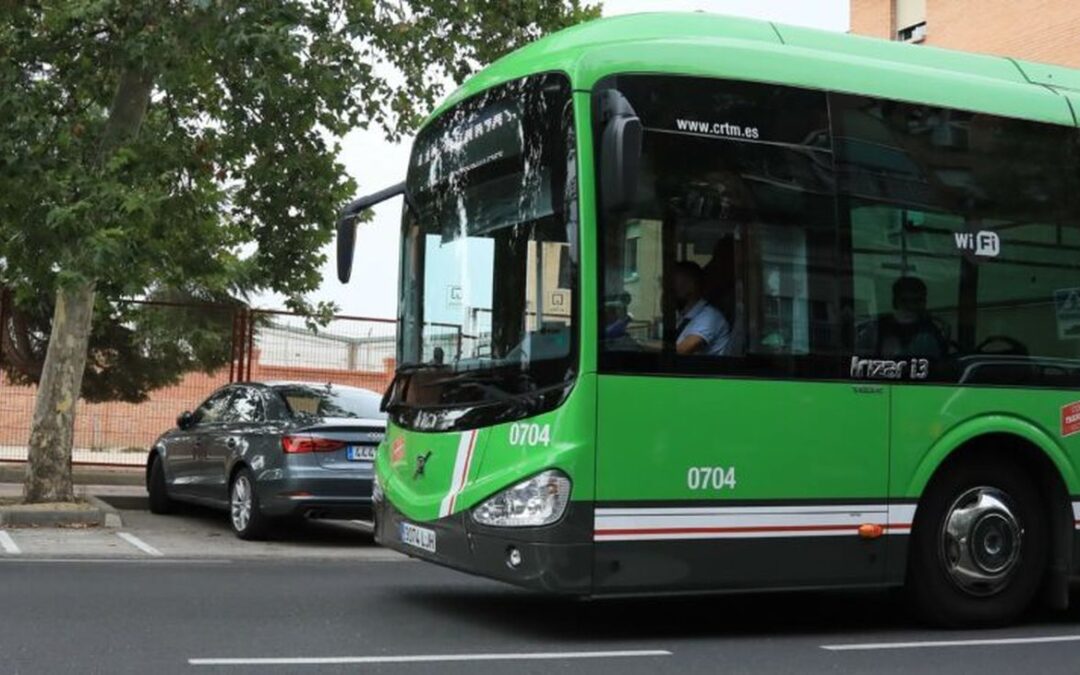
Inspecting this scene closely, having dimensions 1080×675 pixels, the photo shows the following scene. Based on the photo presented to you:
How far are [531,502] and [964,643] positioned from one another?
2714 mm

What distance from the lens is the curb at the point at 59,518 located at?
12211 millimetres

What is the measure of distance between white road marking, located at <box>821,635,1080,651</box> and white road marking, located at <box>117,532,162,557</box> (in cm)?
627

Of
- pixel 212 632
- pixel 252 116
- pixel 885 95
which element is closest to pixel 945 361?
pixel 885 95

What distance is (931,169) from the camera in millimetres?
7664

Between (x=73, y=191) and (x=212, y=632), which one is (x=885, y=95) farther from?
(x=73, y=191)

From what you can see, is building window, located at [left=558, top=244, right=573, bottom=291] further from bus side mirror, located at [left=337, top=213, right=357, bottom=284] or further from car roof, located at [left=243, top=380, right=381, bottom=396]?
car roof, located at [left=243, top=380, right=381, bottom=396]

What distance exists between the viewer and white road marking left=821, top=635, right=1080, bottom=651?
712 cm

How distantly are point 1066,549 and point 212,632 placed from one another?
5170 mm

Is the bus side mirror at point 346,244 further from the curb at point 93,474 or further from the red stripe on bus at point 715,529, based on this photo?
the curb at point 93,474

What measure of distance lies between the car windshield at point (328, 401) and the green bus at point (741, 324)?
4151 mm

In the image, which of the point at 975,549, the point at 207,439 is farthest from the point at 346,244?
the point at 207,439

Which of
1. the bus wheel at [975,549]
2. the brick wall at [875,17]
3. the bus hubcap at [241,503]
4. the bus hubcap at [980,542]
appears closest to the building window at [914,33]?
the brick wall at [875,17]

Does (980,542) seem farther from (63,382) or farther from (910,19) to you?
(910,19)

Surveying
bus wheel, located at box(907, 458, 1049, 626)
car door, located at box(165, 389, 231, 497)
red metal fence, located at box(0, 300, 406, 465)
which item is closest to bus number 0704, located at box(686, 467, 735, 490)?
bus wheel, located at box(907, 458, 1049, 626)
